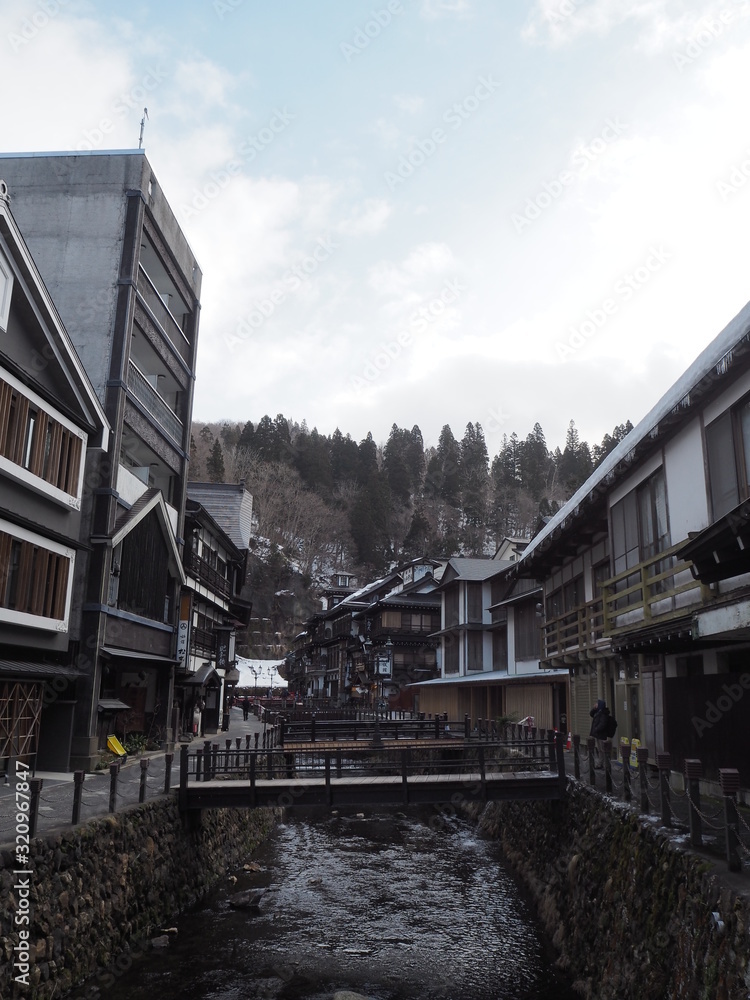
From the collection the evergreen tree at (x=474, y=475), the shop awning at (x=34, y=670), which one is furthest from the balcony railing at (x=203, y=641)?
the evergreen tree at (x=474, y=475)

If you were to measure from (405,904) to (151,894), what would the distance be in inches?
237

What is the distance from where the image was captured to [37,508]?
2003cm

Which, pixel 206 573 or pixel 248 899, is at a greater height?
pixel 206 573

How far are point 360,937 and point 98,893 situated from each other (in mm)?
5395

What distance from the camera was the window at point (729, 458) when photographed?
498 inches

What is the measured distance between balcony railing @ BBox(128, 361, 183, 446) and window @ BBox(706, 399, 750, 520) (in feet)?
67.3

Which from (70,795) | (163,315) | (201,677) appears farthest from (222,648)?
(70,795)

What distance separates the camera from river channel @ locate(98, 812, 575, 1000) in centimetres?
1216

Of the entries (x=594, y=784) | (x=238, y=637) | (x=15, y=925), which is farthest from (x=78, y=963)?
(x=238, y=637)

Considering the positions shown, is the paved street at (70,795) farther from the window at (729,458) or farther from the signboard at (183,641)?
the window at (729,458)

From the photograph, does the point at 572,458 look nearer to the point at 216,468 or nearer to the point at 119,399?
the point at 216,468

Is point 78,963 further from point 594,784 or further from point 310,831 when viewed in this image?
point 310,831

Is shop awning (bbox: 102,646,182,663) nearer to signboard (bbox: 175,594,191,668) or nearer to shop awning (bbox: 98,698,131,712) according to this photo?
signboard (bbox: 175,594,191,668)

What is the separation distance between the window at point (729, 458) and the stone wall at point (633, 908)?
19.1ft
